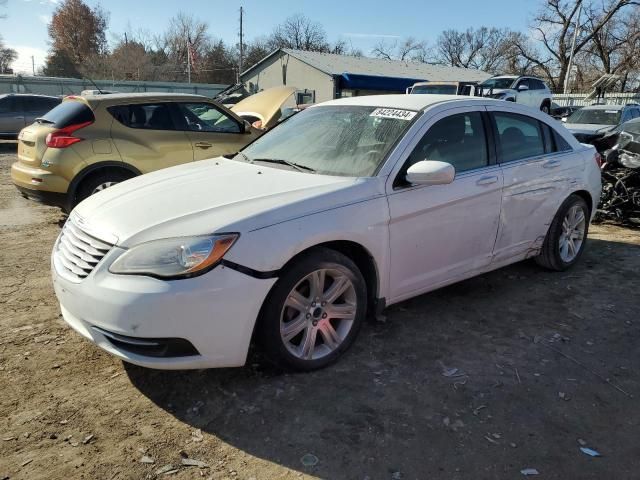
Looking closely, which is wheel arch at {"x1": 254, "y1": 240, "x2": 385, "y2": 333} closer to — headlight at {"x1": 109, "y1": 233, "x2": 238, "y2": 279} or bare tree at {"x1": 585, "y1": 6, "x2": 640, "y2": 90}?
headlight at {"x1": 109, "y1": 233, "x2": 238, "y2": 279}

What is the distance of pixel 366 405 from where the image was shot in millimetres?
2838

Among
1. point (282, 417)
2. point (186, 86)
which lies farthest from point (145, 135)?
point (186, 86)

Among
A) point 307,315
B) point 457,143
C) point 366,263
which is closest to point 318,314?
point 307,315

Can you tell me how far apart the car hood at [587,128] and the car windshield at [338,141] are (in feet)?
28.9

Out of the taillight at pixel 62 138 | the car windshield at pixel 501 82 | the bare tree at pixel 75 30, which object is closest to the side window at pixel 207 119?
the taillight at pixel 62 138

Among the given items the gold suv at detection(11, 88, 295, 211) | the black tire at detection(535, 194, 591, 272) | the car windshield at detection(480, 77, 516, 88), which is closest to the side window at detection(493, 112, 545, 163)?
the black tire at detection(535, 194, 591, 272)

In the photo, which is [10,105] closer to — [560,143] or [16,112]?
[16,112]

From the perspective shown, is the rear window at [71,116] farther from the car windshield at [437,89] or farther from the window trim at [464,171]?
the car windshield at [437,89]

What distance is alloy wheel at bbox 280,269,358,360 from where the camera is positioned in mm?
3000

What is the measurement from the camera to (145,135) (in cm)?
657

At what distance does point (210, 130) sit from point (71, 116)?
5.69 feet

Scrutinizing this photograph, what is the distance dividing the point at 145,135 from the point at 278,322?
4590mm


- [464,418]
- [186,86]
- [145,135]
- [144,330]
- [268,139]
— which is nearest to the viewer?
[144,330]

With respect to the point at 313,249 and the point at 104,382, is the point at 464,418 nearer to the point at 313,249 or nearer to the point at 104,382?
the point at 313,249
